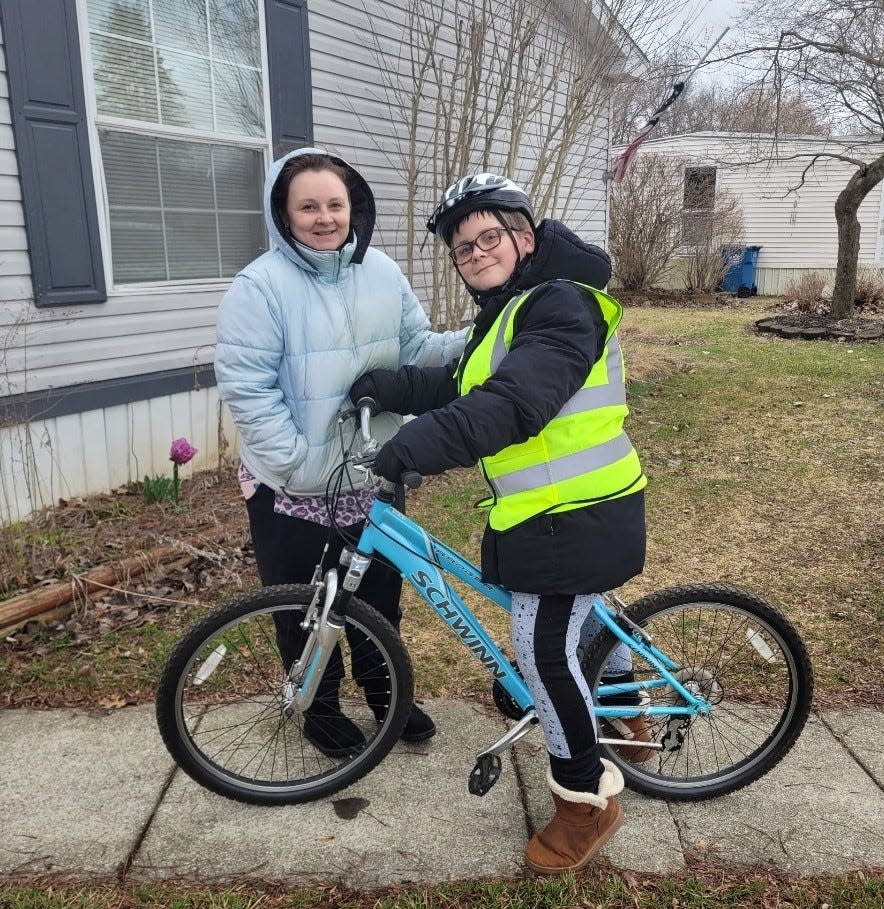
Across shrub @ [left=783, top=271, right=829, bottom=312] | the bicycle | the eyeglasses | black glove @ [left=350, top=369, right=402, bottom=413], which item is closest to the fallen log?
the bicycle

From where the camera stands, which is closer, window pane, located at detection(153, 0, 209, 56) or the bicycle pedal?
the bicycle pedal

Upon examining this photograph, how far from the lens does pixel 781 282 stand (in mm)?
20906

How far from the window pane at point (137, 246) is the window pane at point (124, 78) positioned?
1.93ft

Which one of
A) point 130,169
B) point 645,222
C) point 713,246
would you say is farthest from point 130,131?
point 713,246

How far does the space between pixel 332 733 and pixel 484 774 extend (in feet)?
2.03

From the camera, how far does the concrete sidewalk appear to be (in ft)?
7.64

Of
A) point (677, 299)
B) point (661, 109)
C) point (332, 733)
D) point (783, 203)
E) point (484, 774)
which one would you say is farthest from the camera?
point (783, 203)

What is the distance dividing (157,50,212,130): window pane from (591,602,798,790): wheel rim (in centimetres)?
429

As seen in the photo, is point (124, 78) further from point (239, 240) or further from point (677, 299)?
point (677, 299)

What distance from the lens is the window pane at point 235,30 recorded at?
5.29 metres

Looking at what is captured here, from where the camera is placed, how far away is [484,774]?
7.91 ft

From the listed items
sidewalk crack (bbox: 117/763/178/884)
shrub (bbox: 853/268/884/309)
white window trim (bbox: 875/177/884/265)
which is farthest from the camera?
white window trim (bbox: 875/177/884/265)

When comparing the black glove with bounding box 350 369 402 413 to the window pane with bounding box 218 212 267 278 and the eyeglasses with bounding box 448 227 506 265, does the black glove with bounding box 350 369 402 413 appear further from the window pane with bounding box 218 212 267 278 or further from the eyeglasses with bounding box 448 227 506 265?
the window pane with bounding box 218 212 267 278

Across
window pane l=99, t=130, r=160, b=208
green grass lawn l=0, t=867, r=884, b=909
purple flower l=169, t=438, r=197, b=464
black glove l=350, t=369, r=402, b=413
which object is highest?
window pane l=99, t=130, r=160, b=208
